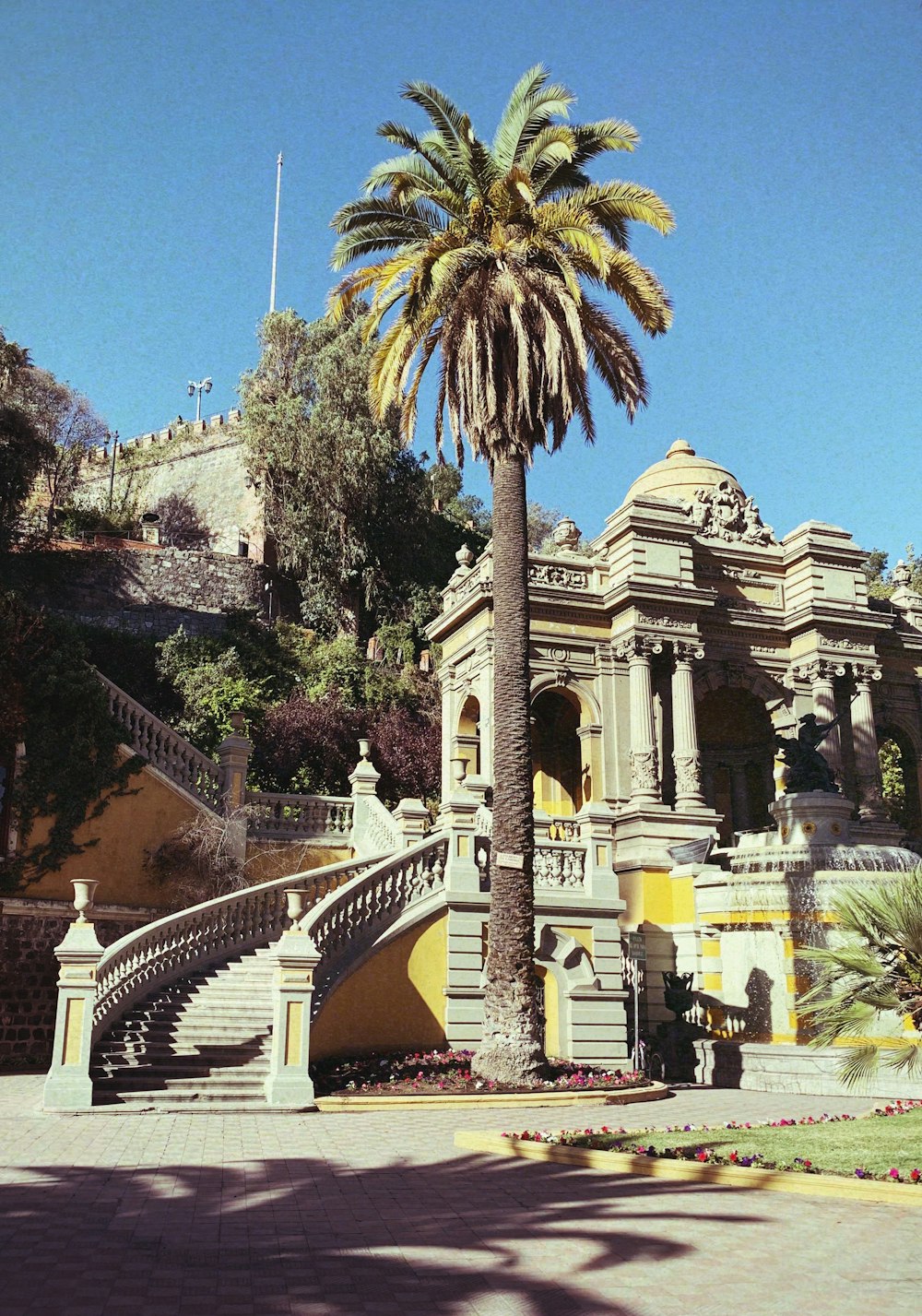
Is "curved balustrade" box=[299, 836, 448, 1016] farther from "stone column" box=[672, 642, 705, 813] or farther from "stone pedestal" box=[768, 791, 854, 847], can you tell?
"stone column" box=[672, 642, 705, 813]

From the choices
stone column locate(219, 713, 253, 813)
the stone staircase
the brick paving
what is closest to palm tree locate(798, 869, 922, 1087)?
the brick paving

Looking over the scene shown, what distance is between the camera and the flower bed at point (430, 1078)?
14344mm

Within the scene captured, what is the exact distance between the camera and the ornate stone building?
26.5 meters

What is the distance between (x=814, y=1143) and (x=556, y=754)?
18.9m

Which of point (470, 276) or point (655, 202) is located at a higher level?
point (655, 202)

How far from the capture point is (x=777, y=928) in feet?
63.6

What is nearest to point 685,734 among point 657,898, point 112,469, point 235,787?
point 657,898

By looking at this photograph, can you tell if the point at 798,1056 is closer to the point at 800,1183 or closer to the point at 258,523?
the point at 800,1183

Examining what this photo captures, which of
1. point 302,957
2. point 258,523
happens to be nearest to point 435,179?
point 302,957

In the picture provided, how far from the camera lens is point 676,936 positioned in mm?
22266

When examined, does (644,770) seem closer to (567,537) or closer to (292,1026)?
(567,537)

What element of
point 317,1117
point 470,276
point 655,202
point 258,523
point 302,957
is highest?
point 258,523

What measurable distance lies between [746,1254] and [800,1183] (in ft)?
7.33

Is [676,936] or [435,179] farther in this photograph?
[676,936]
